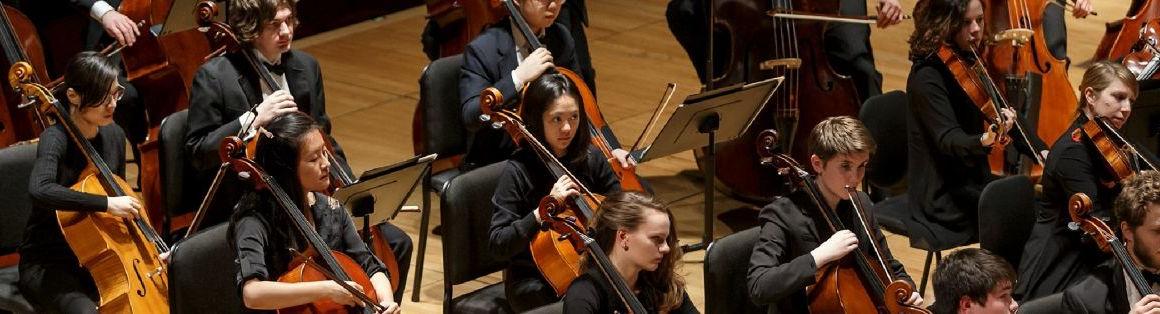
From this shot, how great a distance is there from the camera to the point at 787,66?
4973 millimetres

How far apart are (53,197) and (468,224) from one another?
3.05 ft

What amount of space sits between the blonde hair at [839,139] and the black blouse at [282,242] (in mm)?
961

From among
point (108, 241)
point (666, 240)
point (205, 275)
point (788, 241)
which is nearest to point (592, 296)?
point (666, 240)

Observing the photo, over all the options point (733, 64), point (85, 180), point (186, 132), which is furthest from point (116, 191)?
point (733, 64)

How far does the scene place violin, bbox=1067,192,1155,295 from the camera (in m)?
3.52

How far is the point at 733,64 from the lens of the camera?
5094 mm

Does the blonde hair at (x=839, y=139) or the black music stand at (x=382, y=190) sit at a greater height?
the blonde hair at (x=839, y=139)

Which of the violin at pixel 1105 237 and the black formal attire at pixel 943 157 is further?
the black formal attire at pixel 943 157

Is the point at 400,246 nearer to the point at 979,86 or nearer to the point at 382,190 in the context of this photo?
the point at 382,190

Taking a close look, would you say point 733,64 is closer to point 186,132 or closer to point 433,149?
point 433,149

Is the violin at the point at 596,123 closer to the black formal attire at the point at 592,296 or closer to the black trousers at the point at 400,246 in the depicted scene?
the black trousers at the point at 400,246

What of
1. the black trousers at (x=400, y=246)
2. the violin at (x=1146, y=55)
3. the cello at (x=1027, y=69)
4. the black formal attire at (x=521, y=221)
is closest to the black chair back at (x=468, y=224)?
the black formal attire at (x=521, y=221)

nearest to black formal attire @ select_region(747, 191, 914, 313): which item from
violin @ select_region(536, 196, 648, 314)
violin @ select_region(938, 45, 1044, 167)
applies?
violin @ select_region(536, 196, 648, 314)

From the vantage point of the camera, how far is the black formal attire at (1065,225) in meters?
4.02
